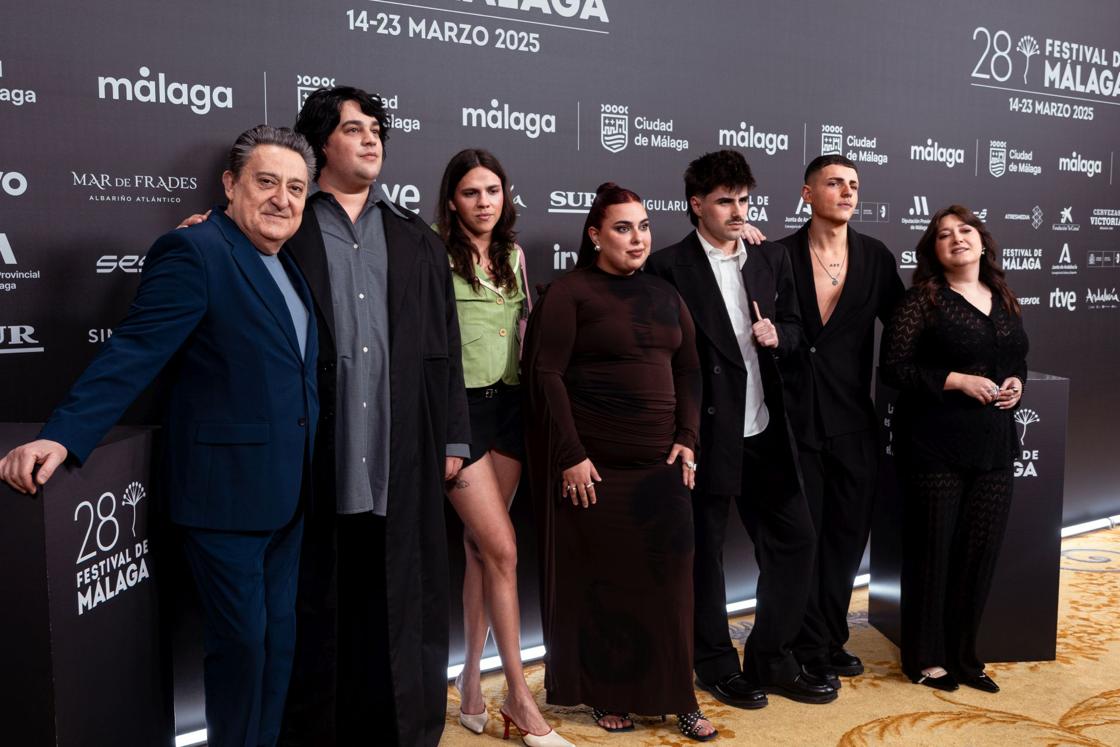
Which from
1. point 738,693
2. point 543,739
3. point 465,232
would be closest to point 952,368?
point 738,693

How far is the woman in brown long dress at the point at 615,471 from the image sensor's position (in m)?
2.92

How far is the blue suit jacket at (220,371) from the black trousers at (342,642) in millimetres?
385

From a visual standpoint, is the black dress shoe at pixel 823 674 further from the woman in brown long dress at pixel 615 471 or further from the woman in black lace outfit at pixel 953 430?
the woman in brown long dress at pixel 615 471

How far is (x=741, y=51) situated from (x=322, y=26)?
1796 millimetres

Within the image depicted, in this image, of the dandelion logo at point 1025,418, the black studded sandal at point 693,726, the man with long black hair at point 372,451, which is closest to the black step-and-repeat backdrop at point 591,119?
the man with long black hair at point 372,451

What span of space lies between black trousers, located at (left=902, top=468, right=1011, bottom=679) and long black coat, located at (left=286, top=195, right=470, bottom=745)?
161cm

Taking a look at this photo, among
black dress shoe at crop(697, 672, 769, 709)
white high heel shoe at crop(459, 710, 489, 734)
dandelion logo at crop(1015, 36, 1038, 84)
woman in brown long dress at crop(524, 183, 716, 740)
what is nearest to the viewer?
woman in brown long dress at crop(524, 183, 716, 740)

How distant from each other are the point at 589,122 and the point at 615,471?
1.44m

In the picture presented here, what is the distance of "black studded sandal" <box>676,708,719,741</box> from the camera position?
3057 millimetres

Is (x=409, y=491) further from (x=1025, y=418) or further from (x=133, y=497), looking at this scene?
(x=1025, y=418)

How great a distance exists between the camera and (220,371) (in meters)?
2.30

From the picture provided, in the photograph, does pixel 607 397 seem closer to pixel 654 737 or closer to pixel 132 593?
pixel 654 737

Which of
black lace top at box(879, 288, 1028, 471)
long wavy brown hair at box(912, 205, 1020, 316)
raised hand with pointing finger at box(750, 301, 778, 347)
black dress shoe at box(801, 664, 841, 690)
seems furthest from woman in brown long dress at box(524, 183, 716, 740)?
long wavy brown hair at box(912, 205, 1020, 316)

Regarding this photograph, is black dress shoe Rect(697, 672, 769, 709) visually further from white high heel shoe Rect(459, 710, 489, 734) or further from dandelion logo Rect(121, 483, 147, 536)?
dandelion logo Rect(121, 483, 147, 536)
